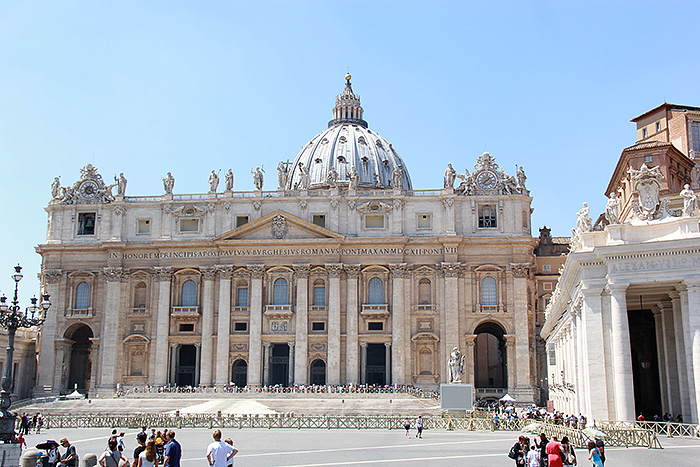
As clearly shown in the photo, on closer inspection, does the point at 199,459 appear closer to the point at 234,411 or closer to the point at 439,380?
the point at 234,411

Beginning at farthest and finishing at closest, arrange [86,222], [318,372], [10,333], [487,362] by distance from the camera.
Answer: [487,362], [86,222], [318,372], [10,333]

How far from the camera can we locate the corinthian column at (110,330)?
2803 inches

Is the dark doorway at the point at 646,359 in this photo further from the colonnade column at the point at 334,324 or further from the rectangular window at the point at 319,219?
the rectangular window at the point at 319,219

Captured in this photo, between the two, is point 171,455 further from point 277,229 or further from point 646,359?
point 277,229

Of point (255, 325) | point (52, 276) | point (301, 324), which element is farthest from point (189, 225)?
point (301, 324)

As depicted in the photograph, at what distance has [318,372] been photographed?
70.8 metres

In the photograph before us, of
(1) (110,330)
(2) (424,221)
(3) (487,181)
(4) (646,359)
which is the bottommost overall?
(4) (646,359)

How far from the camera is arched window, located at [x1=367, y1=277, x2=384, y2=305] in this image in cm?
7075

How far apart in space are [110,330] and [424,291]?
27.9 m

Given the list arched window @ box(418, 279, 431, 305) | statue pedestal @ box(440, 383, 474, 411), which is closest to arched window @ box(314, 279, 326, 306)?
arched window @ box(418, 279, 431, 305)

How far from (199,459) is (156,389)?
44252 mm

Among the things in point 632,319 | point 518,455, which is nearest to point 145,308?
point 632,319

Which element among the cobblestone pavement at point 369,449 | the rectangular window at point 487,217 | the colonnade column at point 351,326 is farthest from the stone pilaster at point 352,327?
the cobblestone pavement at point 369,449

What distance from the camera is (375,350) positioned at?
71.6 metres
